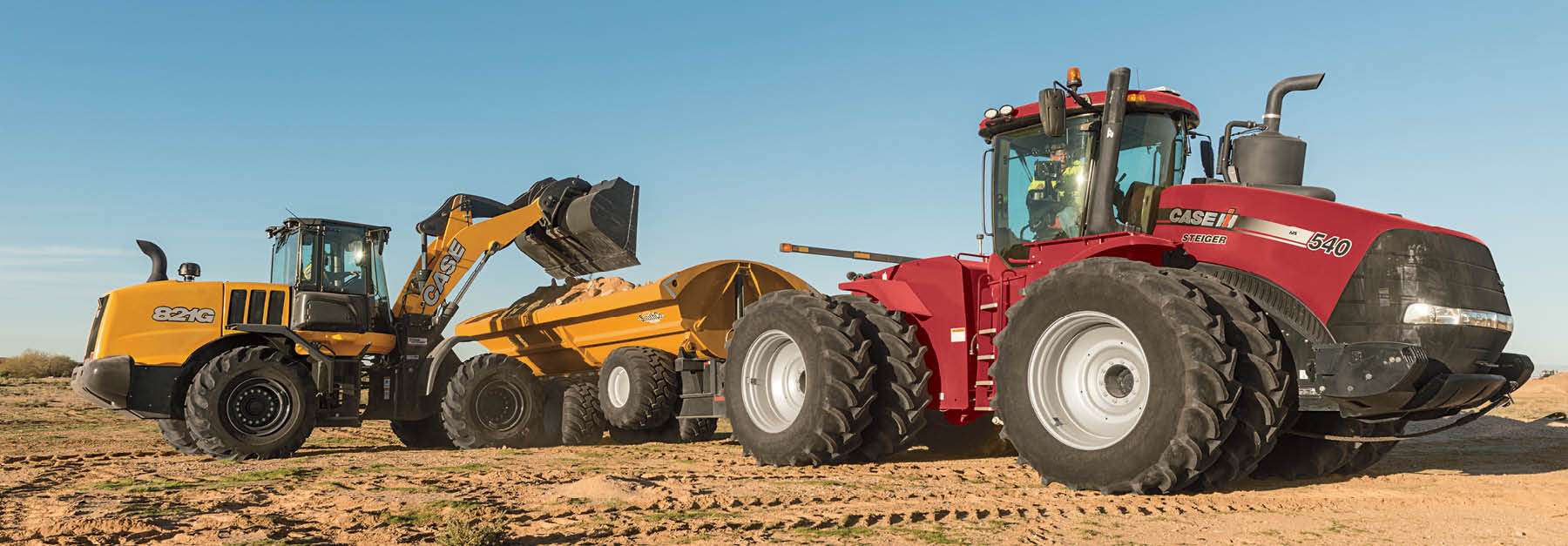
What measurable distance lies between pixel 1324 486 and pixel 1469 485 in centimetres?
90

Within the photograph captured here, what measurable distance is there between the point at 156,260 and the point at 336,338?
6.88 ft

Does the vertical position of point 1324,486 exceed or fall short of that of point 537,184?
it falls short

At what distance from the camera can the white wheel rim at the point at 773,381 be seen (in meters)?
8.98

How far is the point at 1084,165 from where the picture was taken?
799cm

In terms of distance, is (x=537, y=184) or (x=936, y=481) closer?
(x=936, y=481)

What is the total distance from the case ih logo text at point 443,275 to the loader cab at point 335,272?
0.44 m

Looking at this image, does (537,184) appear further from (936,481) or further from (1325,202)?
(1325,202)

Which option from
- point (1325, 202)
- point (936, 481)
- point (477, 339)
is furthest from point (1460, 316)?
point (477, 339)

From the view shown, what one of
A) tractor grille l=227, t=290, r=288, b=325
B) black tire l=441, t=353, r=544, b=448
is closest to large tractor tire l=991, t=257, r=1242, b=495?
black tire l=441, t=353, r=544, b=448

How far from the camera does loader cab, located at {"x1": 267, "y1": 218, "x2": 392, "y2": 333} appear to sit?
11617 mm

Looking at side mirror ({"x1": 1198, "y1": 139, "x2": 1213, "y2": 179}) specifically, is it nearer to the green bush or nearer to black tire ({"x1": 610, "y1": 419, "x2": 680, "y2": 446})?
black tire ({"x1": 610, "y1": 419, "x2": 680, "y2": 446})

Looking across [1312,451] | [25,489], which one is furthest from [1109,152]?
[25,489]

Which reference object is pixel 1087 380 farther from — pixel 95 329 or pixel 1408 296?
pixel 95 329

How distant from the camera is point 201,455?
11.1 m
